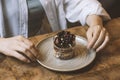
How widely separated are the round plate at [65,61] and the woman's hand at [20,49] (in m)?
0.04

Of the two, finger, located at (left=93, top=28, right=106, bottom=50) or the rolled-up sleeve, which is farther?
the rolled-up sleeve

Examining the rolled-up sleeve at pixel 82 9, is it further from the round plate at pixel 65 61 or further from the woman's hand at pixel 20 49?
the woman's hand at pixel 20 49

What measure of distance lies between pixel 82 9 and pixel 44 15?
0.27 m

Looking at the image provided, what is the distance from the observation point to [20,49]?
953 millimetres

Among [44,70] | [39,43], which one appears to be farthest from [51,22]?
[44,70]

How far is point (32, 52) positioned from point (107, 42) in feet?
0.97

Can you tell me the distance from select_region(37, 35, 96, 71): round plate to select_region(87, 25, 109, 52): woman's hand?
0.02 m

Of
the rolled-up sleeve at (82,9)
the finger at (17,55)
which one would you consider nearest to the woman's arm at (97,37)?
the rolled-up sleeve at (82,9)

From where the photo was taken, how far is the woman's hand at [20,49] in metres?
0.94

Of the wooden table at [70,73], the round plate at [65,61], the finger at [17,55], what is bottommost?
the wooden table at [70,73]

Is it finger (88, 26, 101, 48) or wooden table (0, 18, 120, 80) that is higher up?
finger (88, 26, 101, 48)

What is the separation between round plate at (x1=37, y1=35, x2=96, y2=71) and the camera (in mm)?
928

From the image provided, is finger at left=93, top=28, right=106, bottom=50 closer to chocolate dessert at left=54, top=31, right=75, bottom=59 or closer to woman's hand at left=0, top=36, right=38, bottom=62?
chocolate dessert at left=54, top=31, right=75, bottom=59

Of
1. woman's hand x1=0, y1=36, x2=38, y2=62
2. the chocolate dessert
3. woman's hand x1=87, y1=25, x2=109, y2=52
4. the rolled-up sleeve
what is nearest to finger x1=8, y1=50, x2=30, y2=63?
woman's hand x1=0, y1=36, x2=38, y2=62
